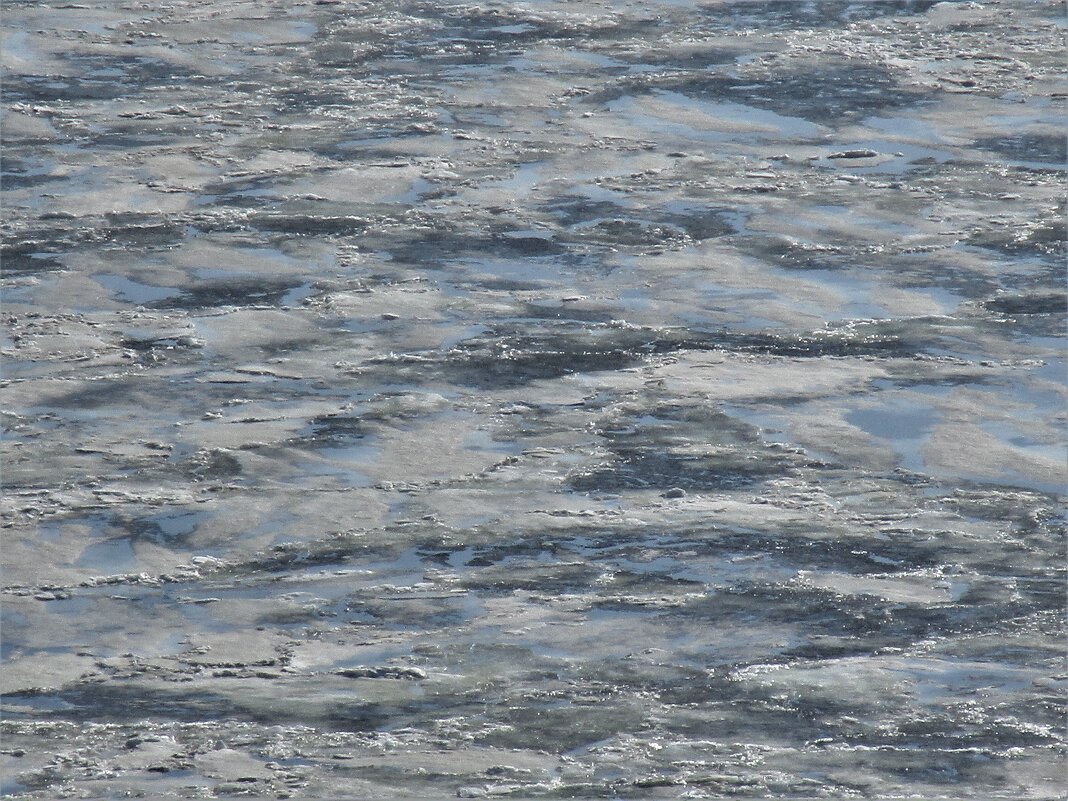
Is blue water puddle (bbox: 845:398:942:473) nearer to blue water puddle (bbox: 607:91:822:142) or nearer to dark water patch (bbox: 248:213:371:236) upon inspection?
dark water patch (bbox: 248:213:371:236)

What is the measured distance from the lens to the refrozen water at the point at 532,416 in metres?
2.33

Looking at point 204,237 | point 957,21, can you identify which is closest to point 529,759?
point 204,237

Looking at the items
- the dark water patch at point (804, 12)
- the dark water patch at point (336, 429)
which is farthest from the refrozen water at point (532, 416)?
the dark water patch at point (804, 12)

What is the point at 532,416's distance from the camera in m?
3.18

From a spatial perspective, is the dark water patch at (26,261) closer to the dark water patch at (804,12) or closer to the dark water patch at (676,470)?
the dark water patch at (676,470)

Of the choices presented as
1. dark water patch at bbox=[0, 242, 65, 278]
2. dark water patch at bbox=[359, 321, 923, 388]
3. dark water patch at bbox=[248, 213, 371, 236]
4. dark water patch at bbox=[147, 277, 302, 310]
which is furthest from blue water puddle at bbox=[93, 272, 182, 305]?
dark water patch at bbox=[359, 321, 923, 388]

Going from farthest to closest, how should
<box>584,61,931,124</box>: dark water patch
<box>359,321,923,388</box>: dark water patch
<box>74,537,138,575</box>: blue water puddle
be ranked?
1. <box>584,61,931,124</box>: dark water patch
2. <box>359,321,923,388</box>: dark water patch
3. <box>74,537,138,575</box>: blue water puddle

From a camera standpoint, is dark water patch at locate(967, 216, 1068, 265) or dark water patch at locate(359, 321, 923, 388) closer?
dark water patch at locate(359, 321, 923, 388)

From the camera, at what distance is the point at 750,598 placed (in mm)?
2633

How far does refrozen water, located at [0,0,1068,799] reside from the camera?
7.63 feet

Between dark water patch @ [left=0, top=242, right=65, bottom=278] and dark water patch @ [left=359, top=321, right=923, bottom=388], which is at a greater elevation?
dark water patch @ [left=0, top=242, right=65, bottom=278]

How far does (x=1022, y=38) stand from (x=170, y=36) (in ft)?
10.0

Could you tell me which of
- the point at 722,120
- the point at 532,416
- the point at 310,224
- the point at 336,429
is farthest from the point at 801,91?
the point at 336,429

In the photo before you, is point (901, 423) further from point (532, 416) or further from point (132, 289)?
point (132, 289)
